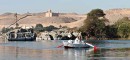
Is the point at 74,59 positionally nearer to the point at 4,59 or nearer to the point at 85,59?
the point at 85,59

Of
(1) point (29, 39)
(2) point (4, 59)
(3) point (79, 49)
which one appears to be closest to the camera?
(2) point (4, 59)

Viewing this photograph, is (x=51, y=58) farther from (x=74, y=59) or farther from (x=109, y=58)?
(x=109, y=58)

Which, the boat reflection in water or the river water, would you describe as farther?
the boat reflection in water

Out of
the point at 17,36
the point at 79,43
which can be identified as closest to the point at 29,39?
the point at 17,36

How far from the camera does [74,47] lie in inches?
3907

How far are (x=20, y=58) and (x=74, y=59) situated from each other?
736 centimetres

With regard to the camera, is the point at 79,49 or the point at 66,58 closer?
the point at 66,58

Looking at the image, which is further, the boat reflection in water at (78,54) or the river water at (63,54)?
the boat reflection in water at (78,54)

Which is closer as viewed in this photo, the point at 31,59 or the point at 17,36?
the point at 31,59

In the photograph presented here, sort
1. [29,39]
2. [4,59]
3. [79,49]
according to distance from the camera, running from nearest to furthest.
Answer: [4,59] → [79,49] → [29,39]

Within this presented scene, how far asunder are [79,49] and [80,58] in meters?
26.4

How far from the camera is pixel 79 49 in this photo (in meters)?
96.9

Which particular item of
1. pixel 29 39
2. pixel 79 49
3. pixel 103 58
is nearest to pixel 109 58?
pixel 103 58

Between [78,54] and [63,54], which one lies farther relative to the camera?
[78,54]
